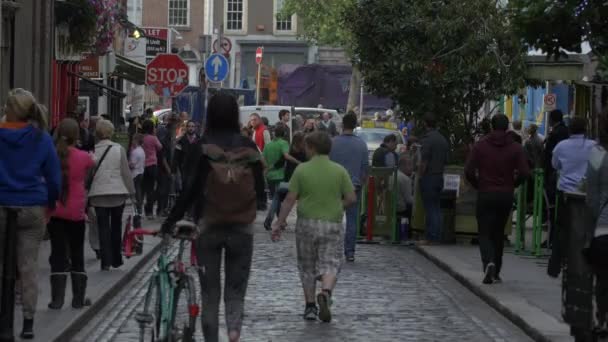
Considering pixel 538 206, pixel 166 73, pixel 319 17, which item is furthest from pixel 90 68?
pixel 319 17

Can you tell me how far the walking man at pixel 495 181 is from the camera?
16.6m

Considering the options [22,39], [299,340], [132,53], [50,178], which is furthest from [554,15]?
[132,53]

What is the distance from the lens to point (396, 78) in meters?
27.0

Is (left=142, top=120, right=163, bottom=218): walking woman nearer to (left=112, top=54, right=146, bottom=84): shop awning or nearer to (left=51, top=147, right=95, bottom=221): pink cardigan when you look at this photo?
(left=112, top=54, right=146, bottom=84): shop awning

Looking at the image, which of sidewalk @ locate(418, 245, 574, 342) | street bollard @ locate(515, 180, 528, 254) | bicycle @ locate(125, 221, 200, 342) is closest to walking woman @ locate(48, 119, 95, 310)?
bicycle @ locate(125, 221, 200, 342)

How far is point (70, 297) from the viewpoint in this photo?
48.3ft

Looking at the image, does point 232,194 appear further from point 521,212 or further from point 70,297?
point 521,212

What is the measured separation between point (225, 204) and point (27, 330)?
2417mm

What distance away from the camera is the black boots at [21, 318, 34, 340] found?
1173 centimetres

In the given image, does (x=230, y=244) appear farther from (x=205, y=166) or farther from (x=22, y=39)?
(x=22, y=39)

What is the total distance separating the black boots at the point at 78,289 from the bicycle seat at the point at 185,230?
4002 mm

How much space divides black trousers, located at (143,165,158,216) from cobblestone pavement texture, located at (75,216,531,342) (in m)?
6.45

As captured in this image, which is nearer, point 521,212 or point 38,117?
point 38,117

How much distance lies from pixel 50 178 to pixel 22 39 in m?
11.2
